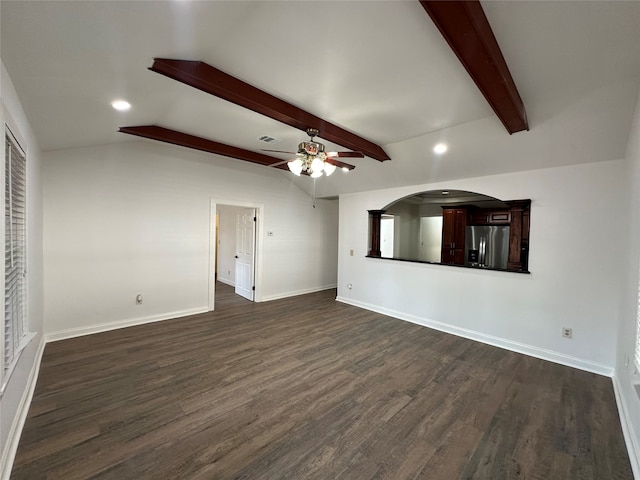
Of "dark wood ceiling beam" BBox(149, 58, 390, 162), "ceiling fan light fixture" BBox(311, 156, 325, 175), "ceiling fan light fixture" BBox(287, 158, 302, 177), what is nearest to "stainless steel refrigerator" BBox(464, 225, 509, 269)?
"dark wood ceiling beam" BBox(149, 58, 390, 162)

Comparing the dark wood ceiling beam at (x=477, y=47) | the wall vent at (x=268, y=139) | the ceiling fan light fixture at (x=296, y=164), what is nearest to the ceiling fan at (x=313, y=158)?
the ceiling fan light fixture at (x=296, y=164)

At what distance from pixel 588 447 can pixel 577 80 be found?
274 cm

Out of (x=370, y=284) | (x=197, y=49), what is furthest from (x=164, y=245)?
(x=370, y=284)

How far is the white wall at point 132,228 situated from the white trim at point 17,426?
3.88ft

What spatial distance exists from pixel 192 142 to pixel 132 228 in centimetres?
163

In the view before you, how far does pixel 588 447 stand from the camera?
191 cm

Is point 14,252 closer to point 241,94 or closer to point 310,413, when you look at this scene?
point 241,94

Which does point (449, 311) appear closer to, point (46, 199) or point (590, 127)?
point (590, 127)

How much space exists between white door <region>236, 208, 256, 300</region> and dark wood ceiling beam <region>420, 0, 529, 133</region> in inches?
180

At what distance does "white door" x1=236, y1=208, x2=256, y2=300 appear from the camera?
18.7 ft

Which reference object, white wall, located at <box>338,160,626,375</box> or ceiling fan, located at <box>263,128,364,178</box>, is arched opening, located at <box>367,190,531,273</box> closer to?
white wall, located at <box>338,160,626,375</box>

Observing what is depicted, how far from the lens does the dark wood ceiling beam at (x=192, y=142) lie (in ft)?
11.0

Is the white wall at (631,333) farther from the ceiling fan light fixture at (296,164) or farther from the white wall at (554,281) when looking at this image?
the ceiling fan light fixture at (296,164)

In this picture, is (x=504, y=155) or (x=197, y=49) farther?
(x=504, y=155)
